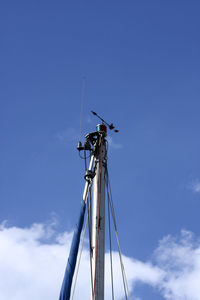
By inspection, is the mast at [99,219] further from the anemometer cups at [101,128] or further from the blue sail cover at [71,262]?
the blue sail cover at [71,262]

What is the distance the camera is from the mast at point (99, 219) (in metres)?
17.0

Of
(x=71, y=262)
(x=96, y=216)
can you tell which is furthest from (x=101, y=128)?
(x=71, y=262)

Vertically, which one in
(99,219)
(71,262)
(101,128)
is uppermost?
(101,128)

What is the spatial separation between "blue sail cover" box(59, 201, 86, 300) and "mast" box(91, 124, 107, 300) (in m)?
1.40

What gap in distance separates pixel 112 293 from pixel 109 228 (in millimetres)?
3590

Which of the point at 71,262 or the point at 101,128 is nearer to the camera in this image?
the point at 71,262

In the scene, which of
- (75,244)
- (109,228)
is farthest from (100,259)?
(109,228)

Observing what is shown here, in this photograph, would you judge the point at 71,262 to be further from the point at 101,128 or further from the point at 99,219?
the point at 101,128

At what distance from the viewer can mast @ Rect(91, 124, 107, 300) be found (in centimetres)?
1695

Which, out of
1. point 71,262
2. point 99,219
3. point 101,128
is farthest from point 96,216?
point 101,128

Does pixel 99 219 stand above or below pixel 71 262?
above

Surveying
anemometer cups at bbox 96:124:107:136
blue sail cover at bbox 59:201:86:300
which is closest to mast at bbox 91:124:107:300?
anemometer cups at bbox 96:124:107:136

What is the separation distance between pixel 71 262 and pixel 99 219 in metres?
2.68

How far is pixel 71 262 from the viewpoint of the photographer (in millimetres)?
19016
